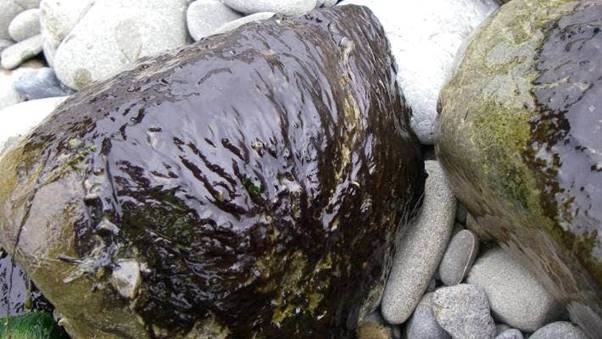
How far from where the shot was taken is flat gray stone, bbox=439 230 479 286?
3.42 m

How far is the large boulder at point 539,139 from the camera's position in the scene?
2.62 m

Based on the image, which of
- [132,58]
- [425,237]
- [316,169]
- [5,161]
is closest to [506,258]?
[425,237]

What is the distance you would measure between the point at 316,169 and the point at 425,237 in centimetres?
92

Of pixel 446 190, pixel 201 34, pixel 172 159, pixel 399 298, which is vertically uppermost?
pixel 172 159

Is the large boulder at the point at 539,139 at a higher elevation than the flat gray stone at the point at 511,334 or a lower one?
higher

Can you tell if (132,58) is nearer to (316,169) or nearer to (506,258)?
(316,169)

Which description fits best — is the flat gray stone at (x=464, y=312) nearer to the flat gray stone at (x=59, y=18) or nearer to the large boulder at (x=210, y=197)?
the large boulder at (x=210, y=197)

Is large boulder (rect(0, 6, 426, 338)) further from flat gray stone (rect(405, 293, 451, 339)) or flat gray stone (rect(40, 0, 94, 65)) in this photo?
flat gray stone (rect(40, 0, 94, 65))

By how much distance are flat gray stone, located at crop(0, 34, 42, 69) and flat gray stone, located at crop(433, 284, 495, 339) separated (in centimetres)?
386

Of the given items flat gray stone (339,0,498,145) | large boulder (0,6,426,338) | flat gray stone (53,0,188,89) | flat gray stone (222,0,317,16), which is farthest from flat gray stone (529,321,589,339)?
flat gray stone (53,0,188,89)

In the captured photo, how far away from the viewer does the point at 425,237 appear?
3.48m

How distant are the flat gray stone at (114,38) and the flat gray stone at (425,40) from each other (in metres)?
1.38

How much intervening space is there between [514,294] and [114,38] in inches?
119

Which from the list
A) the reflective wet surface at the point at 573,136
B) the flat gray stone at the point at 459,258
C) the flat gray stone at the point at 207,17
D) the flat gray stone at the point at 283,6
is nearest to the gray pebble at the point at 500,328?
the flat gray stone at the point at 459,258
